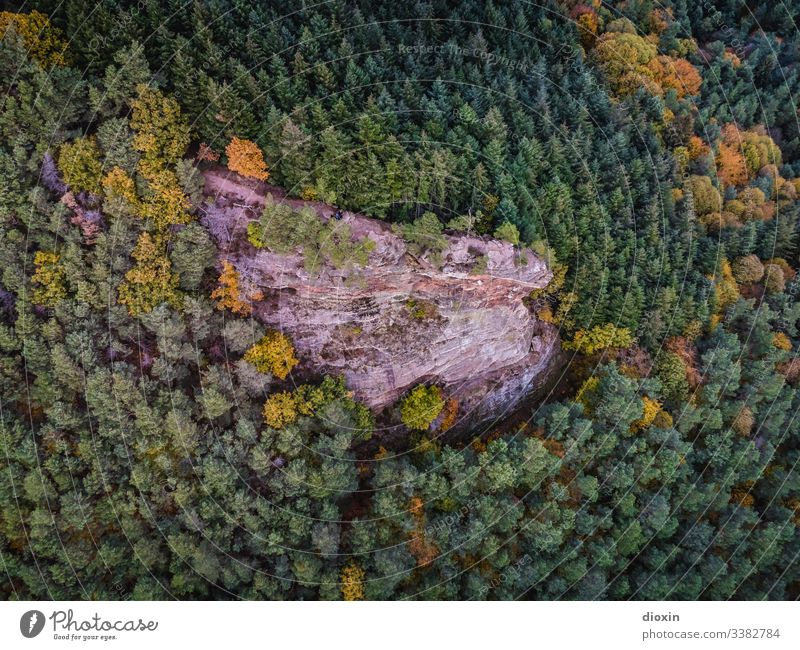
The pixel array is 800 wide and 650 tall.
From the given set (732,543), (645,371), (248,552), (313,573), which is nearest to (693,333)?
(645,371)

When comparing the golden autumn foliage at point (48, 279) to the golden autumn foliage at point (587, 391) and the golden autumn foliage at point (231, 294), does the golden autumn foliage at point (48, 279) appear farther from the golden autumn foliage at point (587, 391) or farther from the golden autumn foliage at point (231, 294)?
the golden autumn foliage at point (587, 391)

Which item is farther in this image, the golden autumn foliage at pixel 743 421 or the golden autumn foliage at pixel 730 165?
the golden autumn foliage at pixel 730 165

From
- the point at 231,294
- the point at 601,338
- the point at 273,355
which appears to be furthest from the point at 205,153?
the point at 601,338

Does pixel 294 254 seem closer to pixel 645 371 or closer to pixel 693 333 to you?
pixel 645 371

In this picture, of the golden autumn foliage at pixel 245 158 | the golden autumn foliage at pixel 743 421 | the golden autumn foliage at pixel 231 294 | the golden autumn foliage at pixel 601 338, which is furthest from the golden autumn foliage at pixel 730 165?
the golden autumn foliage at pixel 231 294

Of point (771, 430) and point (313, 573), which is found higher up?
point (313, 573)

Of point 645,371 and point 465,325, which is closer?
point 465,325

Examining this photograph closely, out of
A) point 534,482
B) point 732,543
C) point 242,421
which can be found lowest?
point 732,543

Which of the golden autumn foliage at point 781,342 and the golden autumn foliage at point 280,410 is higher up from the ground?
the golden autumn foliage at point 280,410
